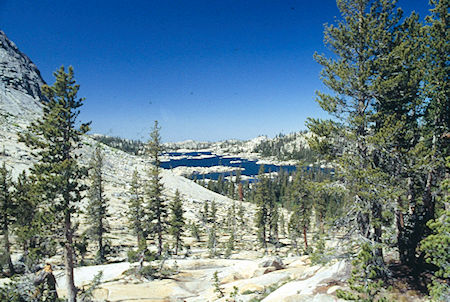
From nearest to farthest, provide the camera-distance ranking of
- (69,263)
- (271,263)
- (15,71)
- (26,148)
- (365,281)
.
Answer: (365,281)
(69,263)
(271,263)
(26,148)
(15,71)

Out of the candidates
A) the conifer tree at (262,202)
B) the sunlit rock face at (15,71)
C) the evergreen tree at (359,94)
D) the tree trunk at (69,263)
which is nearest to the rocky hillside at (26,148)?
the sunlit rock face at (15,71)

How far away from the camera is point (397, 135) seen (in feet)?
36.1

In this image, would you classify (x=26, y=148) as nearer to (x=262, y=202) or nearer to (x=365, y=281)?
(x=262, y=202)

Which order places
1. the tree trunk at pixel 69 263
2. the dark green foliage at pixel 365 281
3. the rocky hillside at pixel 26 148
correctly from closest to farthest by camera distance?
the dark green foliage at pixel 365 281
the tree trunk at pixel 69 263
the rocky hillside at pixel 26 148

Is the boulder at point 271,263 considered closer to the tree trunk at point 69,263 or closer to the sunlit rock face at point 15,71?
the tree trunk at point 69,263

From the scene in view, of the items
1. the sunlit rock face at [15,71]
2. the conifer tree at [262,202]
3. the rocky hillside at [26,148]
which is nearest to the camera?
the conifer tree at [262,202]

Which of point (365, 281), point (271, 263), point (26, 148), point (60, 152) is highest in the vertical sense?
point (26, 148)

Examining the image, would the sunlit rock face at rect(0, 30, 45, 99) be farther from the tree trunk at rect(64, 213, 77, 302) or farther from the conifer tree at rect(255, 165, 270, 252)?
the tree trunk at rect(64, 213, 77, 302)

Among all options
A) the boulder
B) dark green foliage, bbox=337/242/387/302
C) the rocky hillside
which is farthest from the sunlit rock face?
dark green foliage, bbox=337/242/387/302

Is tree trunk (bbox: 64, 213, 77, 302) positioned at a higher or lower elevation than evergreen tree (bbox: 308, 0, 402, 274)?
lower

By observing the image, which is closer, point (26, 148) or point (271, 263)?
point (271, 263)

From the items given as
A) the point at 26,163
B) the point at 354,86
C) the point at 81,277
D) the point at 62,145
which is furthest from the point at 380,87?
the point at 26,163

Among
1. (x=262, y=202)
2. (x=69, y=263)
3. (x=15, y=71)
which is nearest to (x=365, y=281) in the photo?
(x=69, y=263)

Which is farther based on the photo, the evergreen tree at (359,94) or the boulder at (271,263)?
the boulder at (271,263)
